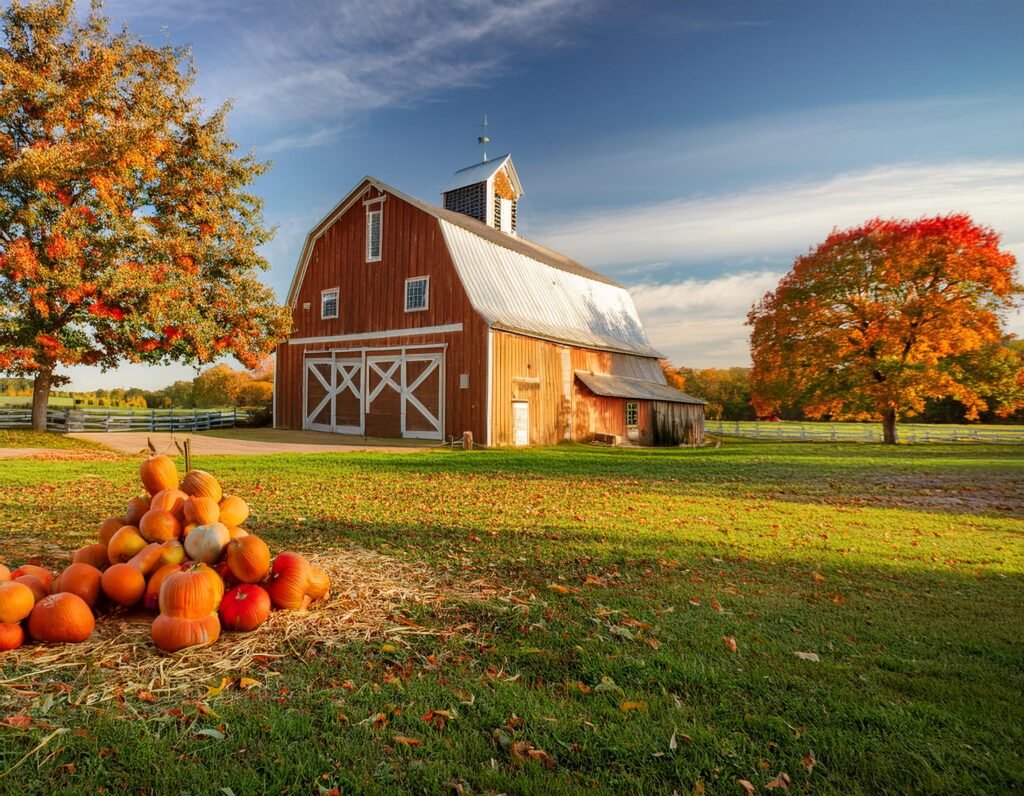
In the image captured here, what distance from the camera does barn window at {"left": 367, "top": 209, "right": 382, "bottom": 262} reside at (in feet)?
73.8

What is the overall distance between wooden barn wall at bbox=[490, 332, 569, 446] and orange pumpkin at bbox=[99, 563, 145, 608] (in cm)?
1618

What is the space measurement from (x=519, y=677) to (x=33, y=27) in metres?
24.1

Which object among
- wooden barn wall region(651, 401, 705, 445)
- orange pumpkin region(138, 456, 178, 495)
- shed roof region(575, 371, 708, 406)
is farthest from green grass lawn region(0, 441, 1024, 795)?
wooden barn wall region(651, 401, 705, 445)

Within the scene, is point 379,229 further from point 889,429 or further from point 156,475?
point 889,429

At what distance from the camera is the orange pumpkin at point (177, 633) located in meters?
2.82

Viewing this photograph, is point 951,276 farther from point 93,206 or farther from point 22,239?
point 22,239

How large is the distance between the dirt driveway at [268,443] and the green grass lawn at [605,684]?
10.3 metres

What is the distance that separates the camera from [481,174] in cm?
2905

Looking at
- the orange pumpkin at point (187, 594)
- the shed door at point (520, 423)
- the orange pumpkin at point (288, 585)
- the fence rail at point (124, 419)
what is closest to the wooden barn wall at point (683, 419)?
the shed door at point (520, 423)

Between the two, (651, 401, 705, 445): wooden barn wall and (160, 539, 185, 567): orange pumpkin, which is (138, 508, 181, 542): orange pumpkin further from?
(651, 401, 705, 445): wooden barn wall

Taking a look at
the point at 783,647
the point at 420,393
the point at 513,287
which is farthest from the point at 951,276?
the point at 783,647

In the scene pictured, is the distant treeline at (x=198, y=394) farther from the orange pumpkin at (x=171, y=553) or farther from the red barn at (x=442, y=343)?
the orange pumpkin at (x=171, y=553)

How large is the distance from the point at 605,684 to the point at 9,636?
9.94ft

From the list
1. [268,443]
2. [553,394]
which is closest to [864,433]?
[553,394]
